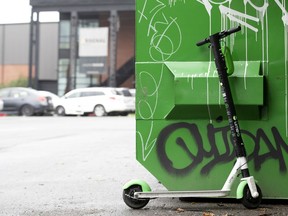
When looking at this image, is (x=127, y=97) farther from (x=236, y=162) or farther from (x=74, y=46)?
(x=236, y=162)

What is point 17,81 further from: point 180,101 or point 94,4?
point 180,101

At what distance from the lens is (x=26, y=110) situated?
27578mm

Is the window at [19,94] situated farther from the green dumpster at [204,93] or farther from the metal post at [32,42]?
the green dumpster at [204,93]

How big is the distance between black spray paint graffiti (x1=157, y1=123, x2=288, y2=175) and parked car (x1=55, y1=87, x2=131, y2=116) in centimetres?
2209

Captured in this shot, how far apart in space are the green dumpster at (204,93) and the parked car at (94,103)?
Answer: 22082 mm

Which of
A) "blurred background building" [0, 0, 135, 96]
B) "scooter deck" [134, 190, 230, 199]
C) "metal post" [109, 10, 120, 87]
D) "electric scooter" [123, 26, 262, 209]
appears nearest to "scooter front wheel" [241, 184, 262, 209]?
"electric scooter" [123, 26, 262, 209]

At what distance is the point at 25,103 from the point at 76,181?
21353 mm

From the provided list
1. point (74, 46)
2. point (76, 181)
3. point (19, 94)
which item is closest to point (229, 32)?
point (76, 181)

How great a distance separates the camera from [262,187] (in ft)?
15.5

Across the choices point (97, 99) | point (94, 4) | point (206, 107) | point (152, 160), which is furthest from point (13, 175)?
point (94, 4)

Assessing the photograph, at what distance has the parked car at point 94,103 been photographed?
88.9 feet

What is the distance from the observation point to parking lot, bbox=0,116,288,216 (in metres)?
4.85

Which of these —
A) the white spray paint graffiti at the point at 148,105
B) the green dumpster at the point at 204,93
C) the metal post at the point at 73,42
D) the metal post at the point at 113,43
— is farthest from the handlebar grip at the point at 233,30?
the metal post at the point at 73,42

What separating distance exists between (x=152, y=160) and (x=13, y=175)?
3235 millimetres
